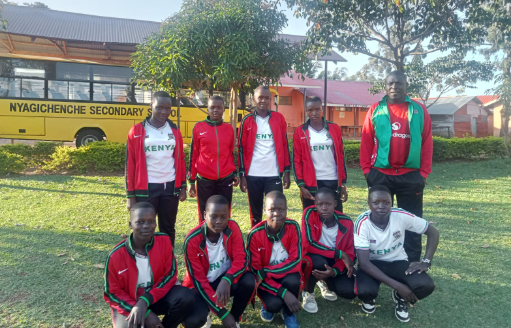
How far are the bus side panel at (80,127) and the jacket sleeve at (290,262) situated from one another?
907cm

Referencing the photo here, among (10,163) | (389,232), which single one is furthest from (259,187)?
(10,163)

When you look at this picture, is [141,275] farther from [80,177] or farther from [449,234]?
[80,177]

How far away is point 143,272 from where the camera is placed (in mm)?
2516

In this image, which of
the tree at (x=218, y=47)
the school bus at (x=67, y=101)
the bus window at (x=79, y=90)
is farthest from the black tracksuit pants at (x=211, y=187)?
the bus window at (x=79, y=90)

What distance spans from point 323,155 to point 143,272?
195 centimetres

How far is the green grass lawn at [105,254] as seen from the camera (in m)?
2.77

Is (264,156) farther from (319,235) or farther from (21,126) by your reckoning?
(21,126)

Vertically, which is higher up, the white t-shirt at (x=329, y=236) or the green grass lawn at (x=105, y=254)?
the white t-shirt at (x=329, y=236)

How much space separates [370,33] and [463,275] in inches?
343

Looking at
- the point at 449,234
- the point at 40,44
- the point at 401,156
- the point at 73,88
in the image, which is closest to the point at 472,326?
the point at 401,156

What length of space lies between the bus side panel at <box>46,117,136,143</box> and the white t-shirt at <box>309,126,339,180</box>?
8.61 metres

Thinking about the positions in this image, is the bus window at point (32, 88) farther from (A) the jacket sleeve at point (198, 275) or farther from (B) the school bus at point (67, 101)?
(A) the jacket sleeve at point (198, 275)

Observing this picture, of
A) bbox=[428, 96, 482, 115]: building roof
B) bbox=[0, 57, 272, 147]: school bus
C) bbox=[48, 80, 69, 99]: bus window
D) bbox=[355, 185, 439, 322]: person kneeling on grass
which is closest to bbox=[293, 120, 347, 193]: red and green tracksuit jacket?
bbox=[355, 185, 439, 322]: person kneeling on grass

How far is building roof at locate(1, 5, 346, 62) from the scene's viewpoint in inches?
473
